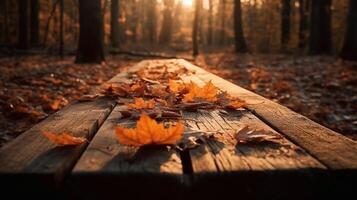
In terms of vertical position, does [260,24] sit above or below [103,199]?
above

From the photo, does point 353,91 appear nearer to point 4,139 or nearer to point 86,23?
point 4,139

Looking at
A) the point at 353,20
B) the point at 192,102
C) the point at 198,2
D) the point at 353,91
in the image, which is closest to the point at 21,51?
the point at 198,2

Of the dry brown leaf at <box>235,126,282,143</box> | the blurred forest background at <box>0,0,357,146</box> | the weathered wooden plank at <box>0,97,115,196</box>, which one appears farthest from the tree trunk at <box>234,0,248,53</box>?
the dry brown leaf at <box>235,126,282,143</box>

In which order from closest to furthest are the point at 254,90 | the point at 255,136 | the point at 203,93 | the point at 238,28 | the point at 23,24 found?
the point at 255,136, the point at 203,93, the point at 254,90, the point at 23,24, the point at 238,28

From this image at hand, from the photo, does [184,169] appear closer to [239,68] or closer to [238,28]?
[239,68]

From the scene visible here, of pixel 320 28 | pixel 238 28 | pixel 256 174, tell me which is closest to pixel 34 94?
pixel 256 174
